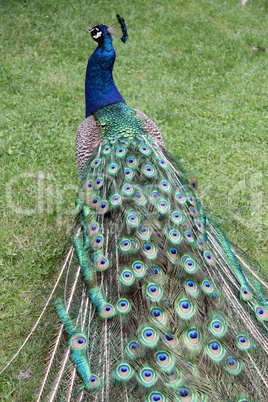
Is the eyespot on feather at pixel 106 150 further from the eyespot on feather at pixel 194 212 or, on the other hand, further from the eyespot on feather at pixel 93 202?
the eyespot on feather at pixel 194 212

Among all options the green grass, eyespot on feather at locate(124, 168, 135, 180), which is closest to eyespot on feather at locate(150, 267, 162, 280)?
eyespot on feather at locate(124, 168, 135, 180)

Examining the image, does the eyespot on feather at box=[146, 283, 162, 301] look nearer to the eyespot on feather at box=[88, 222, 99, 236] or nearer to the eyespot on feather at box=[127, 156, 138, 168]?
the eyespot on feather at box=[88, 222, 99, 236]

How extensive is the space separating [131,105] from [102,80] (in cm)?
185

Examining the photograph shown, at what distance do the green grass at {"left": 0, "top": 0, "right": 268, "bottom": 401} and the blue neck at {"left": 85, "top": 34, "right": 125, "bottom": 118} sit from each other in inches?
36.1

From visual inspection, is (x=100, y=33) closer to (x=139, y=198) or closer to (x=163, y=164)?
(x=163, y=164)

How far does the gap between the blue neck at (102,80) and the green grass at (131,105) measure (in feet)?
3.01

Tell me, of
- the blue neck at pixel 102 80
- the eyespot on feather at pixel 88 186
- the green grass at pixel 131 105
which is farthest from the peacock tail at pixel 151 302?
the blue neck at pixel 102 80

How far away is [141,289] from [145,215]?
41 centimetres

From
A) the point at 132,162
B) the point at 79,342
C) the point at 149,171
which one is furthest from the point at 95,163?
the point at 79,342

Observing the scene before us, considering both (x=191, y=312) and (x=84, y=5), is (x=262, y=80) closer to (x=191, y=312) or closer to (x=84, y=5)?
(x=84, y=5)

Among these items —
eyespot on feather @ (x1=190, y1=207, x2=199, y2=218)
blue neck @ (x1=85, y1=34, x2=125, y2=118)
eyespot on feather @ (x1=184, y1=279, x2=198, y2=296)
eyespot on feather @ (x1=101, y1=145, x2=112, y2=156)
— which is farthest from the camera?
blue neck @ (x1=85, y1=34, x2=125, y2=118)

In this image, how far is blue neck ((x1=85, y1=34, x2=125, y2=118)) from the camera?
10.6 ft

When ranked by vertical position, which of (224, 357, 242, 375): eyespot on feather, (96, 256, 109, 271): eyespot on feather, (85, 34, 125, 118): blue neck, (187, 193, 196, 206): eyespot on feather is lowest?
(224, 357, 242, 375): eyespot on feather

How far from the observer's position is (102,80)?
3236mm
